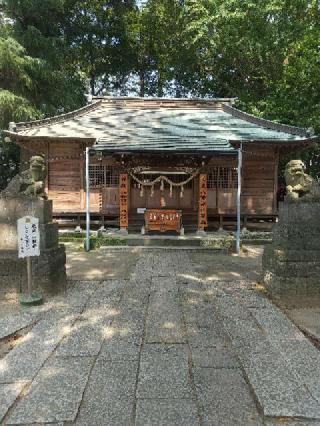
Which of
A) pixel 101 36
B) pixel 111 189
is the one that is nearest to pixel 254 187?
pixel 111 189

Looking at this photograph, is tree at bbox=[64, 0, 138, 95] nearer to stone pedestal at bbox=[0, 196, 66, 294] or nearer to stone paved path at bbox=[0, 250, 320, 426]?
stone pedestal at bbox=[0, 196, 66, 294]

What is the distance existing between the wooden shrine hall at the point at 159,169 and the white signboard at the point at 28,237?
681 cm

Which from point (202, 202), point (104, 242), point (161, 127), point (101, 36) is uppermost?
point (101, 36)

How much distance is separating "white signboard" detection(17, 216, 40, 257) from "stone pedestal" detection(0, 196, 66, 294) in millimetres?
393

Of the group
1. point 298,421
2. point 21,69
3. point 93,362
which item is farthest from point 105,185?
point 298,421

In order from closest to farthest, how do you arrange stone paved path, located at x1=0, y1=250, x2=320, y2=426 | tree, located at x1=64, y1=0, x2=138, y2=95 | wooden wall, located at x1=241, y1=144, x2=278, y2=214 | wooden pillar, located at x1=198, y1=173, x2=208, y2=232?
stone paved path, located at x1=0, y1=250, x2=320, y2=426 → wooden pillar, located at x1=198, y1=173, x2=208, y2=232 → wooden wall, located at x1=241, y1=144, x2=278, y2=214 → tree, located at x1=64, y1=0, x2=138, y2=95

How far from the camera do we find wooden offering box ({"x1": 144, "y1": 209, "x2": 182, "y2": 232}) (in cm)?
1207

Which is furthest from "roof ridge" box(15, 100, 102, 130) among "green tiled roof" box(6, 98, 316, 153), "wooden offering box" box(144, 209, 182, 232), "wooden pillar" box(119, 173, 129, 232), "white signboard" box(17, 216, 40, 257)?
"white signboard" box(17, 216, 40, 257)

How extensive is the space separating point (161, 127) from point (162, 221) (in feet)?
14.1

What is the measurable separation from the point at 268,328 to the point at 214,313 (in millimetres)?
839

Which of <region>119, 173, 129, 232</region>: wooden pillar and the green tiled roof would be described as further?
<region>119, 173, 129, 232</region>: wooden pillar

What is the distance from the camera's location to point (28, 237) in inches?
212

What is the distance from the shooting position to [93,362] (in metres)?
3.54

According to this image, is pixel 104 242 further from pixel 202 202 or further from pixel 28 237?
pixel 28 237
